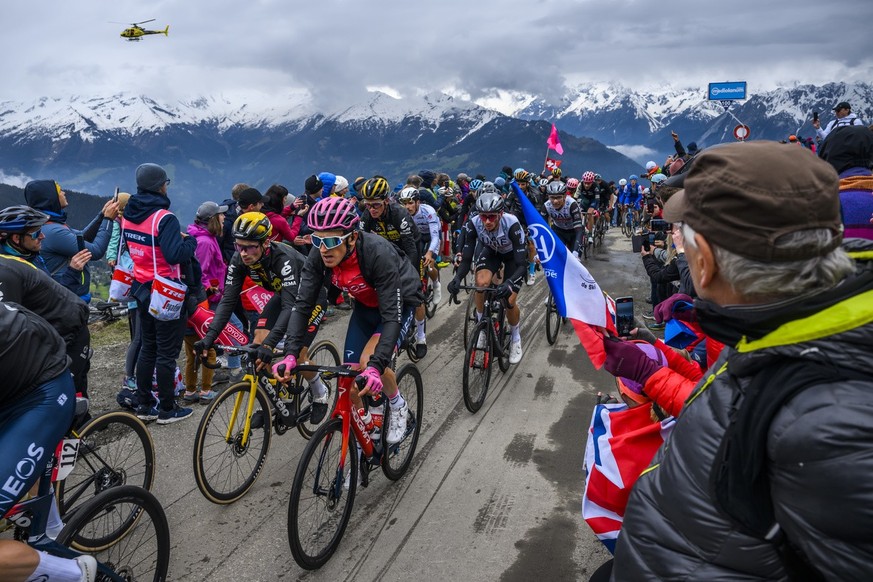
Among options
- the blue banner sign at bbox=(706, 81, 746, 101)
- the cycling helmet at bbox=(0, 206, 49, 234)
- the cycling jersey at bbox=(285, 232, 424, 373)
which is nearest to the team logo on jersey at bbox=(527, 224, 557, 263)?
the cycling jersey at bbox=(285, 232, 424, 373)

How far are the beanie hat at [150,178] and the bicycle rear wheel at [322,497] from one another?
3394mm

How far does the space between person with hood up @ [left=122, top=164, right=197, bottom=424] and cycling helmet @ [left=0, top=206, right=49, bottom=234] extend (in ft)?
4.67

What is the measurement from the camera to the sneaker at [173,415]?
5879 millimetres

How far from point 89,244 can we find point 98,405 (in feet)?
6.40

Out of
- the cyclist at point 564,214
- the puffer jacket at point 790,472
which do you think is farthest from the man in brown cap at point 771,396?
the cyclist at point 564,214

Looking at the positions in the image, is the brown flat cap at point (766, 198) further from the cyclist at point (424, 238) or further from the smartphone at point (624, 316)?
the cyclist at point (424, 238)

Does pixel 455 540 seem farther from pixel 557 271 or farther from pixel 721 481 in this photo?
pixel 721 481

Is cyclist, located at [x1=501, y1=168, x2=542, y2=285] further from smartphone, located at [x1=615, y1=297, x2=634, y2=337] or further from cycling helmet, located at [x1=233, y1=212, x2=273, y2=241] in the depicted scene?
smartphone, located at [x1=615, y1=297, x2=634, y2=337]

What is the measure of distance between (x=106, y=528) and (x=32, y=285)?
1.69m

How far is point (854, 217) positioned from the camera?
4.59 m

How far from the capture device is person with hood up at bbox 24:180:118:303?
16.7 feet

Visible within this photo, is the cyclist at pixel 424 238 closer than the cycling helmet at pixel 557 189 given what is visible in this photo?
Yes

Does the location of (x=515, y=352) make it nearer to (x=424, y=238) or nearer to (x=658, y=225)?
(x=658, y=225)

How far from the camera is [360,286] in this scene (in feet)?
15.5
